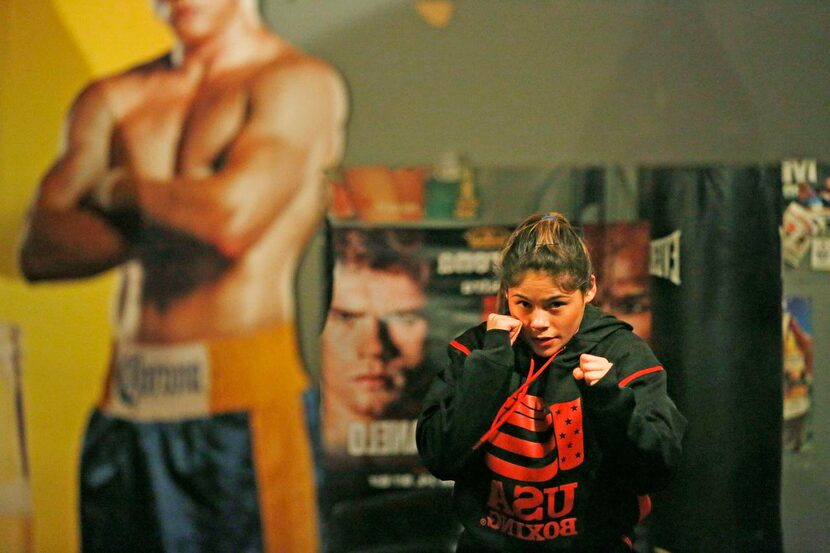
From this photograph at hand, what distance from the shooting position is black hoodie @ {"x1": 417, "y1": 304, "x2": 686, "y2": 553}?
1.30 metres

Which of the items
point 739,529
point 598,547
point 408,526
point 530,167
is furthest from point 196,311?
point 739,529

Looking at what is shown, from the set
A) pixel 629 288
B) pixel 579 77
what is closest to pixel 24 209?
pixel 579 77

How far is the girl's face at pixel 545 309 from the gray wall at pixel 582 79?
3.92 ft

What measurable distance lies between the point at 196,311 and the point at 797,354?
186 cm

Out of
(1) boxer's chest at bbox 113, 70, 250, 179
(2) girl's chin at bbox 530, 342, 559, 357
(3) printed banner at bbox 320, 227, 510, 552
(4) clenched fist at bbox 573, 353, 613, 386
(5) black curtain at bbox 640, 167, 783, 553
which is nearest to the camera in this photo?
(4) clenched fist at bbox 573, 353, 613, 386

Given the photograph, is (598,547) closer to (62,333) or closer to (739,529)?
(739,529)

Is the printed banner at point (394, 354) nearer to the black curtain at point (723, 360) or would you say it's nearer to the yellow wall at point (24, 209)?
the black curtain at point (723, 360)

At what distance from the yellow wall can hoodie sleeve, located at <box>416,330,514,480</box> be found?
162 cm

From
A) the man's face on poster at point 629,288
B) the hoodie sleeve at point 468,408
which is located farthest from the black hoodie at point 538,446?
the man's face on poster at point 629,288

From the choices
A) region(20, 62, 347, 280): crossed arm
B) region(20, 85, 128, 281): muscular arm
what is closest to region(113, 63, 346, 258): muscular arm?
region(20, 62, 347, 280): crossed arm

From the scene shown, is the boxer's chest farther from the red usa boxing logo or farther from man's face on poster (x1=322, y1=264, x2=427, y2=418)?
the red usa boxing logo

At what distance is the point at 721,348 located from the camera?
7.58 ft

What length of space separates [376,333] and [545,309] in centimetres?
116

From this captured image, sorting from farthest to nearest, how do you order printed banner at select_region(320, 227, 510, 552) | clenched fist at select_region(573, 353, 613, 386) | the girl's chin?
printed banner at select_region(320, 227, 510, 552) → the girl's chin → clenched fist at select_region(573, 353, 613, 386)
